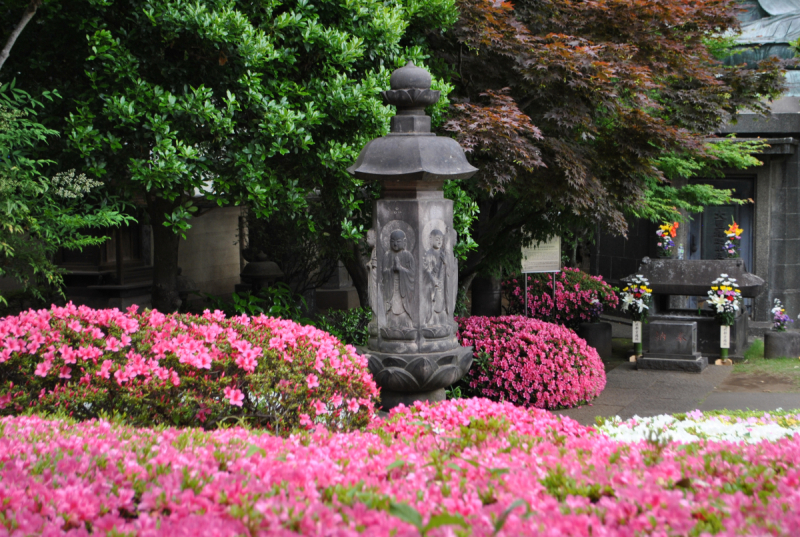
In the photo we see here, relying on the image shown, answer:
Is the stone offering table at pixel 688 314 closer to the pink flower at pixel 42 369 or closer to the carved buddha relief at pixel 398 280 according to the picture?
the carved buddha relief at pixel 398 280

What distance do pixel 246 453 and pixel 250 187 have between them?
379 centimetres

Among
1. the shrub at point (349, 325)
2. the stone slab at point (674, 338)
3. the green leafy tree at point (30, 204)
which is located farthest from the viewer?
the stone slab at point (674, 338)

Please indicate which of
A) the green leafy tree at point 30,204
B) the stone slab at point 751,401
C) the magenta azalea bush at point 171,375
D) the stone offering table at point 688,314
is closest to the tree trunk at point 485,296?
the stone offering table at point 688,314

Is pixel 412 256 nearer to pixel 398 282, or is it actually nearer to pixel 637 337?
pixel 398 282

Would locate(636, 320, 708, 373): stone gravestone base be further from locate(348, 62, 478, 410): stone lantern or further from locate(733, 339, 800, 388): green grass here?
locate(348, 62, 478, 410): stone lantern

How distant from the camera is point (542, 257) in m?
10.4

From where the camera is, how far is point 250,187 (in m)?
6.39

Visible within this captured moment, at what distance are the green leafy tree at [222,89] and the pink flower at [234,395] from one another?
227 centimetres

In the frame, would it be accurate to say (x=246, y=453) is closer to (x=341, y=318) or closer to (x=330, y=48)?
(x=330, y=48)

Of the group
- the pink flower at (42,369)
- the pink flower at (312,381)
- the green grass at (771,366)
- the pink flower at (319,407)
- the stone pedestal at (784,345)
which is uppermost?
the pink flower at (42,369)

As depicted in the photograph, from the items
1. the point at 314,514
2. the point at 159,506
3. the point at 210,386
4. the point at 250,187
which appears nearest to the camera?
the point at 314,514

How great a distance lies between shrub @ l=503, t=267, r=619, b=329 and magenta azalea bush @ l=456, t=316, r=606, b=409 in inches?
146

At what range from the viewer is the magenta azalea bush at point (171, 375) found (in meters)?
4.56

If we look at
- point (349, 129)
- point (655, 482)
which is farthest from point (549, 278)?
point (655, 482)
